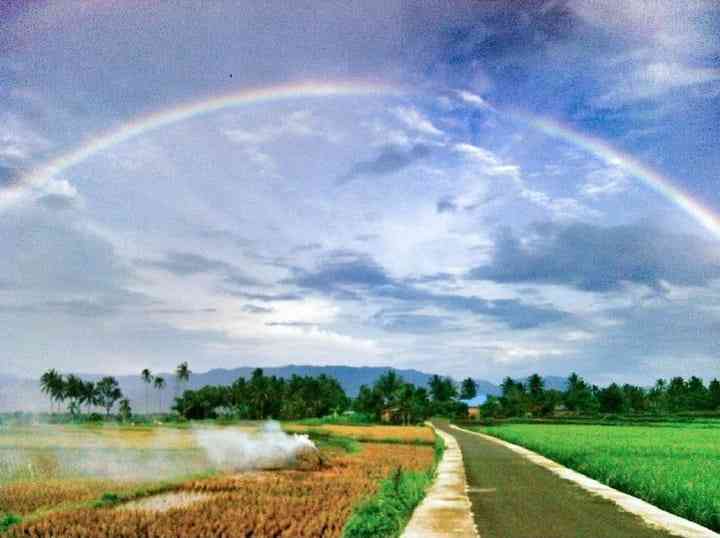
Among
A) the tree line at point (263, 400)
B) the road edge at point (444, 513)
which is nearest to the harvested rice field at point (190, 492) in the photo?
the road edge at point (444, 513)

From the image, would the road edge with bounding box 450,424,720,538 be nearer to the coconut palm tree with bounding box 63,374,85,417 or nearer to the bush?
the bush

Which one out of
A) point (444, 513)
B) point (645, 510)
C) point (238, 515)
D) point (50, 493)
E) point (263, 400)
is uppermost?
point (263, 400)

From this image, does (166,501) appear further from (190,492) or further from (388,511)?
(388,511)

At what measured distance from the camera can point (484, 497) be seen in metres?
19.1

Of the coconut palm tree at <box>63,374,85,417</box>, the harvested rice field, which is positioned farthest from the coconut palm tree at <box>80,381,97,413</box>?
the harvested rice field

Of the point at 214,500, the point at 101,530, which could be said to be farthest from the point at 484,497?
the point at 101,530

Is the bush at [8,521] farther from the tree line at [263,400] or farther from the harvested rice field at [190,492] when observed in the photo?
the tree line at [263,400]

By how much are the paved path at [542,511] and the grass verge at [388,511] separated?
1547mm

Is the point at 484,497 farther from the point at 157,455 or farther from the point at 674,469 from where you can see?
the point at 157,455

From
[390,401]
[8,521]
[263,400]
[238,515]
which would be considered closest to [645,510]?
[238,515]

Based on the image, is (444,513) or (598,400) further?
(598,400)

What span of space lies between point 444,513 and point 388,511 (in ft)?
4.74

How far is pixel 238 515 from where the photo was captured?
1662cm

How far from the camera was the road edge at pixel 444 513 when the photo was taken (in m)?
13.7
